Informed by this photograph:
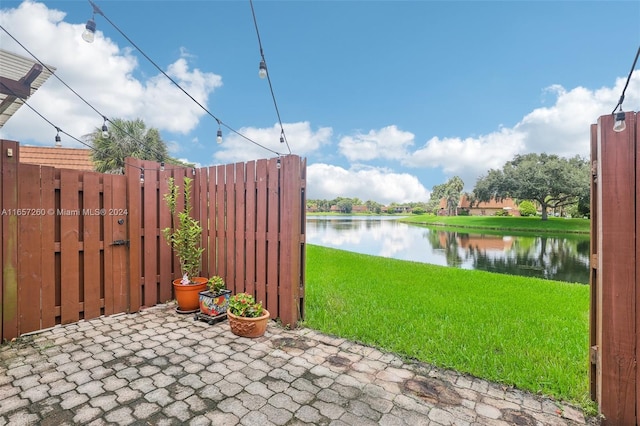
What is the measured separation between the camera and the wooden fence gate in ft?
5.84

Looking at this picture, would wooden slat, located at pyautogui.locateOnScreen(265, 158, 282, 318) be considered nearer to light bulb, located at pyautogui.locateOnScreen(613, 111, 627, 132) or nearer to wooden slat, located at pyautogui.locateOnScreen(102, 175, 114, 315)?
wooden slat, located at pyautogui.locateOnScreen(102, 175, 114, 315)

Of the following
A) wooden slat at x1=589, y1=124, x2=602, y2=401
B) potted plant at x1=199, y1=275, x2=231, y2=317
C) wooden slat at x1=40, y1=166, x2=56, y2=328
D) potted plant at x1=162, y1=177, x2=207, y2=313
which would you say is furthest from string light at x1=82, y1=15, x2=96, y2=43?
wooden slat at x1=589, y1=124, x2=602, y2=401

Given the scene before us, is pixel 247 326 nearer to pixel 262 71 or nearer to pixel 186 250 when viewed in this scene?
pixel 186 250

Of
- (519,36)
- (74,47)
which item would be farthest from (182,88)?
(519,36)

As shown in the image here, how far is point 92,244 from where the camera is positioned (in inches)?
139

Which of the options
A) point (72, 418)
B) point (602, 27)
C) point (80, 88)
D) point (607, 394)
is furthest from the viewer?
point (602, 27)

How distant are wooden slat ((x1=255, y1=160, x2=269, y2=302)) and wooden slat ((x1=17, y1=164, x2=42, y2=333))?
93.7 inches

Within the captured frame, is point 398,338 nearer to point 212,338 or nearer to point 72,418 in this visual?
point 212,338

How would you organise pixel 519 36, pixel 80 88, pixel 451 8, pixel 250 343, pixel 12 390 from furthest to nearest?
pixel 519 36
pixel 451 8
pixel 80 88
pixel 250 343
pixel 12 390

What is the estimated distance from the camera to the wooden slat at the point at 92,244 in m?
3.49

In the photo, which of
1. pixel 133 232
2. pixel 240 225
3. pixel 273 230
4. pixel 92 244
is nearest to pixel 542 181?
pixel 273 230

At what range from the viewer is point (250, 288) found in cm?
385

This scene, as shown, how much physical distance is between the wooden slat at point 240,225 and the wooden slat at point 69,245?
184 centimetres

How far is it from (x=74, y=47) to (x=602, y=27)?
29.5 feet
